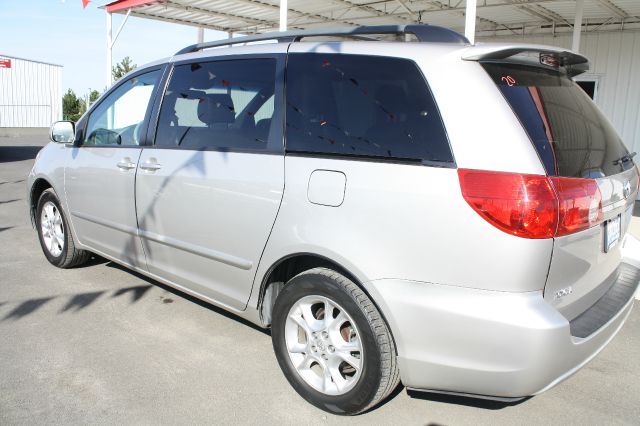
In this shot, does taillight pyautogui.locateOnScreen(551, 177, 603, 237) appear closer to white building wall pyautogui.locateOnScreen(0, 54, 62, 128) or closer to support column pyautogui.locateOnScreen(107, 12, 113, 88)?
support column pyautogui.locateOnScreen(107, 12, 113, 88)

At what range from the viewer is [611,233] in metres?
2.69

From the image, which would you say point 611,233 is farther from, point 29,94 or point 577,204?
point 29,94

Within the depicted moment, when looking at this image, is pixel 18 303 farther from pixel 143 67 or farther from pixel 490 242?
pixel 490 242

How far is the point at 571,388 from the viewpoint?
3141 mm

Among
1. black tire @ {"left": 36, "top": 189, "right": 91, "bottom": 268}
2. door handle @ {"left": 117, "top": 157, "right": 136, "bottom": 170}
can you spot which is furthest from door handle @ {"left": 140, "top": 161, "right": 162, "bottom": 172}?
A: black tire @ {"left": 36, "top": 189, "right": 91, "bottom": 268}

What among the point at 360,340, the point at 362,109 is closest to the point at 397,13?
the point at 362,109

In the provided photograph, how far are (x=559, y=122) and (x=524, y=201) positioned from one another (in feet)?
1.80

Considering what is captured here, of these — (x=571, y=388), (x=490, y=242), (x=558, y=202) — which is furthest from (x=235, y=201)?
(x=571, y=388)

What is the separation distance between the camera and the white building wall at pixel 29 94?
27.3m

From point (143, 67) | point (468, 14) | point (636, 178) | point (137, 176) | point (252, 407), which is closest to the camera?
point (252, 407)

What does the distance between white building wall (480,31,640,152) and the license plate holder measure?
9511 millimetres

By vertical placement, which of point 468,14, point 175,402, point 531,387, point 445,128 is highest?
point 468,14

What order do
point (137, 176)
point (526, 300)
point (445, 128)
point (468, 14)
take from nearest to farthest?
point (526, 300), point (445, 128), point (137, 176), point (468, 14)

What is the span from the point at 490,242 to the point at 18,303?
11.9 ft
